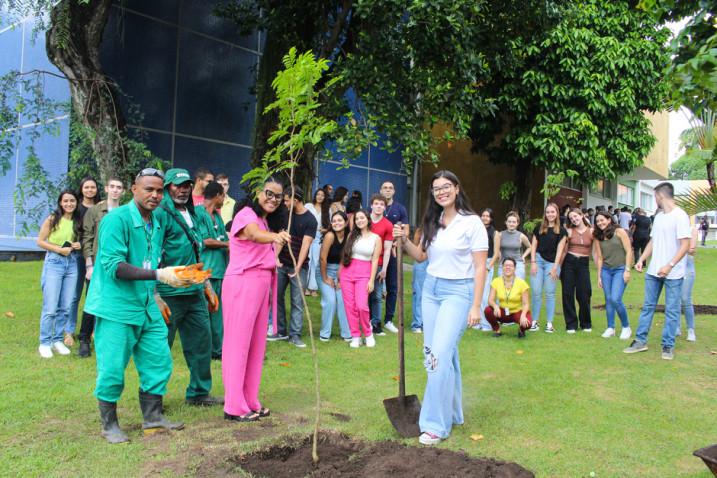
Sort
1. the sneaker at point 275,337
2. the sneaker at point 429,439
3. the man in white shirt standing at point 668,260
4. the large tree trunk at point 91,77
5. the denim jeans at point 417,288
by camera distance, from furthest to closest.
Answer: the large tree trunk at point 91,77
the denim jeans at point 417,288
the sneaker at point 275,337
the man in white shirt standing at point 668,260
the sneaker at point 429,439

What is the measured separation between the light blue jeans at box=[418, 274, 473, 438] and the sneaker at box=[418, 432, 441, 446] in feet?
0.09

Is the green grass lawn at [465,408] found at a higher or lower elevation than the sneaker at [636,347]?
lower

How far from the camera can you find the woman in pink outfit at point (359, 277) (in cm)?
807

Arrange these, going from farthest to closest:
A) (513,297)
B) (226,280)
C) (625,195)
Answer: (625,195), (513,297), (226,280)

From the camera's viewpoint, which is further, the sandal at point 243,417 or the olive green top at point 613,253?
the olive green top at point 613,253

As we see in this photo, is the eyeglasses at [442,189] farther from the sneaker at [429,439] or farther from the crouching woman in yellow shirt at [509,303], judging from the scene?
the crouching woman in yellow shirt at [509,303]

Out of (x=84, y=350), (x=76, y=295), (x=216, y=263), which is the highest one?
(x=216, y=263)

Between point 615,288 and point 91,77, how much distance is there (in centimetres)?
858

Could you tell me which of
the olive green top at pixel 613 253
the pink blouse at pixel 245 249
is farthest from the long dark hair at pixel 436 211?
the olive green top at pixel 613 253

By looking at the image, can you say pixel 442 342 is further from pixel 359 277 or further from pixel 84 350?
pixel 84 350

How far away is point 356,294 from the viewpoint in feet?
26.5

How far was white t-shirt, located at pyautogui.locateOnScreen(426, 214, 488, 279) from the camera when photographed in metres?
4.59

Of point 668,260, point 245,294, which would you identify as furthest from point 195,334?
point 668,260

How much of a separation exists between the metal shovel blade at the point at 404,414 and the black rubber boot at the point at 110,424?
196cm
